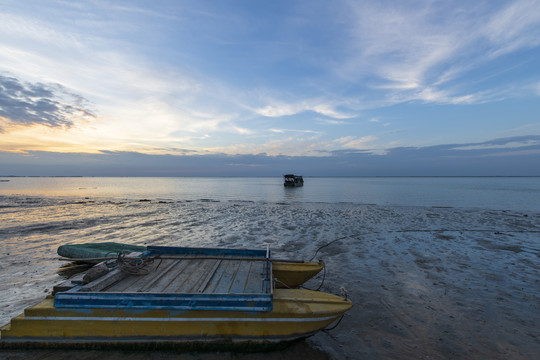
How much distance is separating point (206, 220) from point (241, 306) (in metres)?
16.5

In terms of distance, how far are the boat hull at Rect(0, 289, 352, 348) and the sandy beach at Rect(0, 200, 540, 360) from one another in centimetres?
24

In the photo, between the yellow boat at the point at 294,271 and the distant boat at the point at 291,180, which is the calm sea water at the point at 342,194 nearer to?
the distant boat at the point at 291,180

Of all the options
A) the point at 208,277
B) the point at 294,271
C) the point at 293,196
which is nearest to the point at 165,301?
the point at 208,277

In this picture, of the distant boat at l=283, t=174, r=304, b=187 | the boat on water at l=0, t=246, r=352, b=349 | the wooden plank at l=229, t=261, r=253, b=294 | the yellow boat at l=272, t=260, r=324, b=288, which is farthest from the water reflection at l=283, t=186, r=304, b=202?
the boat on water at l=0, t=246, r=352, b=349

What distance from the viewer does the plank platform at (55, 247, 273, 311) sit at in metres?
4.32

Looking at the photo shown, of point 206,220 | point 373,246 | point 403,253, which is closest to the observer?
point 403,253

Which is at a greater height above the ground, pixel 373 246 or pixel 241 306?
pixel 241 306

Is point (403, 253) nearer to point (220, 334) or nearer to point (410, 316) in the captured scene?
point (410, 316)

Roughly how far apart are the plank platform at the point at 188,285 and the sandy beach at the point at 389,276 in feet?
3.17

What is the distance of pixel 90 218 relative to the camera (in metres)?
20.5

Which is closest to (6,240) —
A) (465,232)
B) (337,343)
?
(337,343)

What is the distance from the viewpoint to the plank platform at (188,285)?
432cm

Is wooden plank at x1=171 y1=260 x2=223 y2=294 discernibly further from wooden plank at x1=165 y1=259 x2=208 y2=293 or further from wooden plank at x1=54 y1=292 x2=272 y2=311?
wooden plank at x1=54 y1=292 x2=272 y2=311

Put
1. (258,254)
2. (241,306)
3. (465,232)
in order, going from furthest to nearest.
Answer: (465,232) → (258,254) → (241,306)
